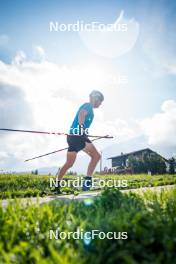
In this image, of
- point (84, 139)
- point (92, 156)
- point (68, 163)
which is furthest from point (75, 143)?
point (92, 156)

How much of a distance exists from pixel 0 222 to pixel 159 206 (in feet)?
5.65

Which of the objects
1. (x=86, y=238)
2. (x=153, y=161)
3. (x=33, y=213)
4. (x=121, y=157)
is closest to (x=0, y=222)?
(x=33, y=213)

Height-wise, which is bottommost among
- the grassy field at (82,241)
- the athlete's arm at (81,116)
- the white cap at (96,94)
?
the grassy field at (82,241)

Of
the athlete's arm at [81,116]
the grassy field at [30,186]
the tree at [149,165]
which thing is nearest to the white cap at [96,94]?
the athlete's arm at [81,116]

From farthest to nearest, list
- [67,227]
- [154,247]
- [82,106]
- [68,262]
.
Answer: [82,106]
[67,227]
[154,247]
[68,262]

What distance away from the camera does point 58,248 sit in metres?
2.43

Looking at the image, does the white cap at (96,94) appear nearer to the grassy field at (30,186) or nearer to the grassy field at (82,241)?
the grassy field at (30,186)

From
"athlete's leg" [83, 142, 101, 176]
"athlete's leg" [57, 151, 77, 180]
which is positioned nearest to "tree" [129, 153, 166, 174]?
"athlete's leg" [83, 142, 101, 176]

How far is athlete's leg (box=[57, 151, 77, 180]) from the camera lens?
665 cm

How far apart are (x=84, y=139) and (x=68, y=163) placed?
631 mm

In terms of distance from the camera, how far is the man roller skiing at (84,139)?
22.4ft

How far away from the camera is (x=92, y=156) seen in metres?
7.20

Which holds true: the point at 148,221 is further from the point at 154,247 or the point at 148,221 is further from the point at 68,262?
the point at 68,262

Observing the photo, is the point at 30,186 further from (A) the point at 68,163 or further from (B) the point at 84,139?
(B) the point at 84,139
